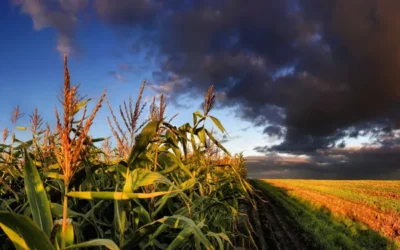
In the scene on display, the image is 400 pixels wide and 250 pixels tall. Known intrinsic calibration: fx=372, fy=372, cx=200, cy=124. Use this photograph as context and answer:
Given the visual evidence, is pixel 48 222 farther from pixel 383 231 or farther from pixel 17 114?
pixel 383 231

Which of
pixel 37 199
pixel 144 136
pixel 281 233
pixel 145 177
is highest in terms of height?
pixel 144 136

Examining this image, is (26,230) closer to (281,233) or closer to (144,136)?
(144,136)

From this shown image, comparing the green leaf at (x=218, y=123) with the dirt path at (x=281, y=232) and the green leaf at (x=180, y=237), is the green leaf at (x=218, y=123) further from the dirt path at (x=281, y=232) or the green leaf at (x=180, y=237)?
the dirt path at (x=281, y=232)

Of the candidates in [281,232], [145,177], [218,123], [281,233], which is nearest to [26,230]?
[145,177]

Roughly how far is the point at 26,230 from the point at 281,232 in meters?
10.6

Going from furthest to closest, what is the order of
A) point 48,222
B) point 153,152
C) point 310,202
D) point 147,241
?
point 310,202 → point 153,152 → point 147,241 → point 48,222

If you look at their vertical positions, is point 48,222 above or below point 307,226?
above

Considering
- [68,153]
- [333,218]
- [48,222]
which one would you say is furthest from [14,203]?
[333,218]

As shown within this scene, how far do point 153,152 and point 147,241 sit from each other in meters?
0.72

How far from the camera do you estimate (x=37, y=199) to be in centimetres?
150

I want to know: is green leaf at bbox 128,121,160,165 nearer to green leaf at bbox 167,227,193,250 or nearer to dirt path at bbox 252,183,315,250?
green leaf at bbox 167,227,193,250

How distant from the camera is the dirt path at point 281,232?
9320 millimetres

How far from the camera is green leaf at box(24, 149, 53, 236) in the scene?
58.9 inches

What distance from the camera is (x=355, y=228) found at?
39.4 ft
